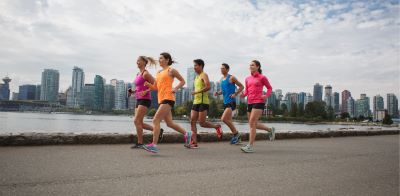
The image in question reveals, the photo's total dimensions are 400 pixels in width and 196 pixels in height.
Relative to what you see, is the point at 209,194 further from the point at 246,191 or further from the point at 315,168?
the point at 315,168

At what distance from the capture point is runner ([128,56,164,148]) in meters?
6.22

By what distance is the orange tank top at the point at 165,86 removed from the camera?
590 cm

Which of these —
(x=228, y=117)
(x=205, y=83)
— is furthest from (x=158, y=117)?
(x=228, y=117)

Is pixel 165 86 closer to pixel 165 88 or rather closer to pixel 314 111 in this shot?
pixel 165 88

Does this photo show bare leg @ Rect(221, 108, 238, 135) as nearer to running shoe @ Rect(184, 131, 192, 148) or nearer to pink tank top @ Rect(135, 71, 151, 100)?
running shoe @ Rect(184, 131, 192, 148)

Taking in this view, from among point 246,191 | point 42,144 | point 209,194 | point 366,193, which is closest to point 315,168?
point 366,193

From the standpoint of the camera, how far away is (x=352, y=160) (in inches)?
215

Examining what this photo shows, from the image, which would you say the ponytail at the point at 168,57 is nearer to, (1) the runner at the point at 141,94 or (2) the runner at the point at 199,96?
(1) the runner at the point at 141,94

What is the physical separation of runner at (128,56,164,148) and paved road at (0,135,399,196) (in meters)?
1.02

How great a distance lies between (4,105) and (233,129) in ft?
679

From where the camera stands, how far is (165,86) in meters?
5.94

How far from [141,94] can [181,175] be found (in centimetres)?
287

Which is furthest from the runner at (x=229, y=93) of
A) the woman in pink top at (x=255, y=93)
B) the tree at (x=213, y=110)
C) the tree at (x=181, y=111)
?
the tree at (x=181, y=111)

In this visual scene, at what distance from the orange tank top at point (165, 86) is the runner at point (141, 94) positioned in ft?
1.16
